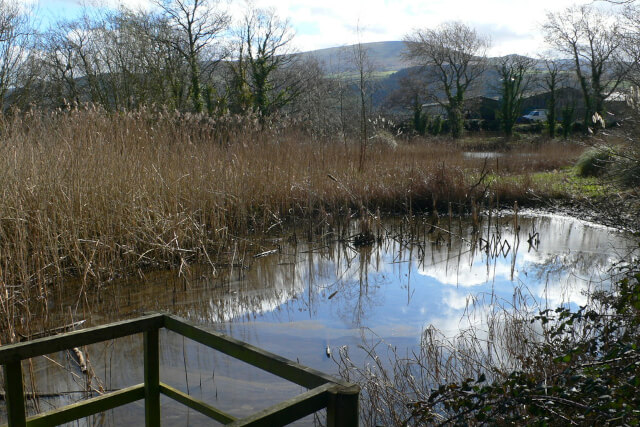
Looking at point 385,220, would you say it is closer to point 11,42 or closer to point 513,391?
point 513,391

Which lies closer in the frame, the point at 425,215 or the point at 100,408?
the point at 100,408

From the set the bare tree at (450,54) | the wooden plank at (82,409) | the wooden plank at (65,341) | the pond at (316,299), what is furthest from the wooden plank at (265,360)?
the bare tree at (450,54)

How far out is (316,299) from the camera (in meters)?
5.07

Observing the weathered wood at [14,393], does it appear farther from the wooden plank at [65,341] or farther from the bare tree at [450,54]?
the bare tree at [450,54]

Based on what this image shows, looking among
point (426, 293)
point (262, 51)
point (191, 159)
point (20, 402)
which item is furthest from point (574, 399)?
point (262, 51)

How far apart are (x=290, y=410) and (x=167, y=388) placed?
Result: 2.45 feet

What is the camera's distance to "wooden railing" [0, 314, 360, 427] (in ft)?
3.31

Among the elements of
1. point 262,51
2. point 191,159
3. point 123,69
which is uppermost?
point 262,51

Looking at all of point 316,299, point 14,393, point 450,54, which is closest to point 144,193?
point 316,299

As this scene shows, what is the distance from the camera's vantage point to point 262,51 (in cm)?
1988

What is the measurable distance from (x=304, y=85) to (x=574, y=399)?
2215 cm

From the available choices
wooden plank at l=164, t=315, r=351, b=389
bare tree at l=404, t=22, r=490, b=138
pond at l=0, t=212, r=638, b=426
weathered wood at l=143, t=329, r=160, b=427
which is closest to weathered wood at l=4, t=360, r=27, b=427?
weathered wood at l=143, t=329, r=160, b=427

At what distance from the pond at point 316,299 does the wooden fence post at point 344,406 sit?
211 centimetres

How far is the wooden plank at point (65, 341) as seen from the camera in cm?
133
